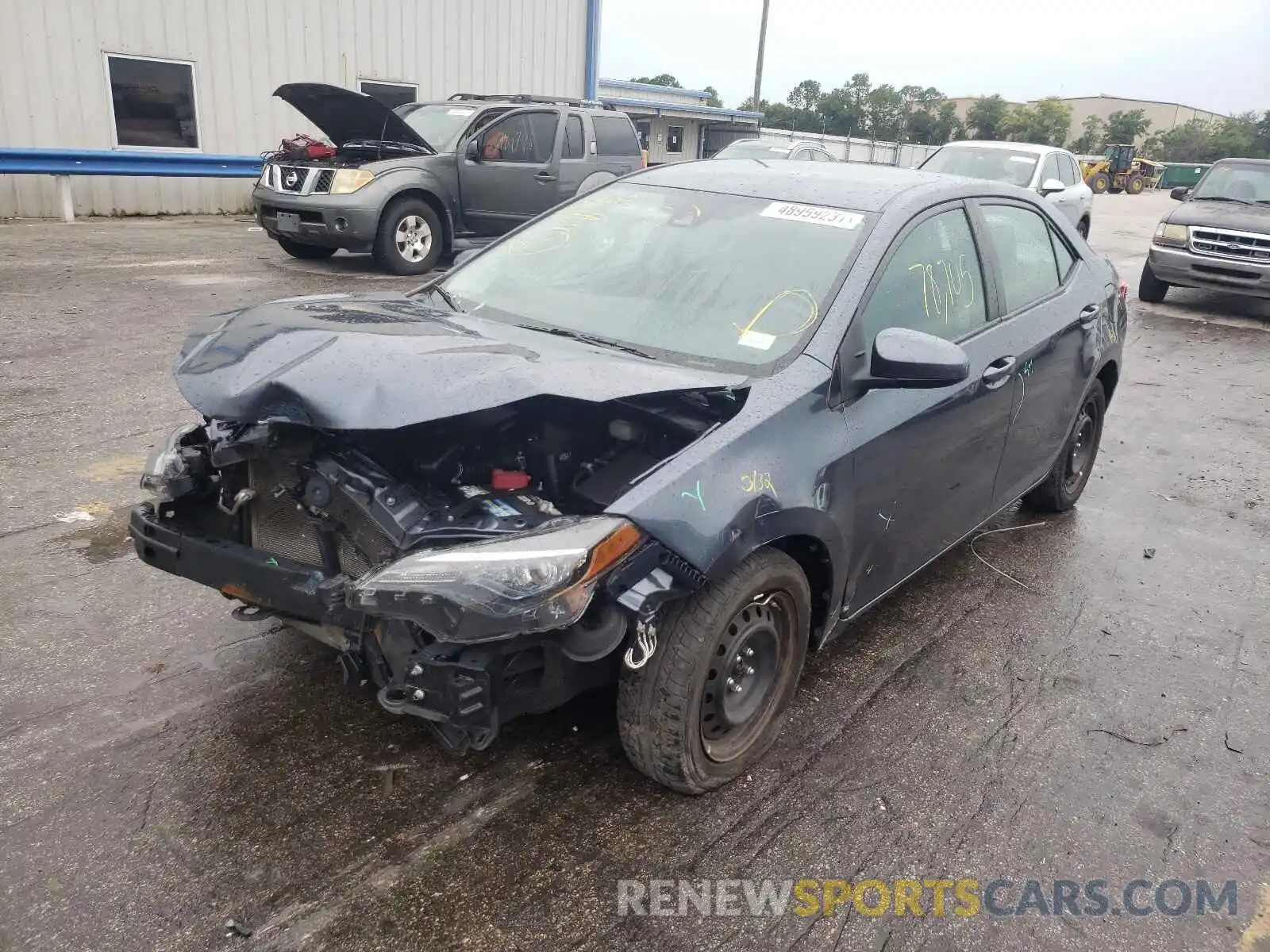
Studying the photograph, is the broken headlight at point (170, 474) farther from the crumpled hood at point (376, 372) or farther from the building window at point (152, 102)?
the building window at point (152, 102)

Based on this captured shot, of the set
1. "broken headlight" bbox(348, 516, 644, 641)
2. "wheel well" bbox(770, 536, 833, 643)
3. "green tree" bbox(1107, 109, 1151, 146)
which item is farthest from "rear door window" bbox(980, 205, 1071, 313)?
"green tree" bbox(1107, 109, 1151, 146)

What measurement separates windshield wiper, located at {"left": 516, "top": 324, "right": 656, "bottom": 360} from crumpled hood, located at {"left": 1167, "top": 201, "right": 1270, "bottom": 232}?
1107 cm

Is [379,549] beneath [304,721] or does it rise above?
above

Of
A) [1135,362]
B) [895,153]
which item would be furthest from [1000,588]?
[895,153]

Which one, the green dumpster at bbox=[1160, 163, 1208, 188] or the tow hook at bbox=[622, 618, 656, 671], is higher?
the green dumpster at bbox=[1160, 163, 1208, 188]

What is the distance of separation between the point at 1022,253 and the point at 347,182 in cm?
815

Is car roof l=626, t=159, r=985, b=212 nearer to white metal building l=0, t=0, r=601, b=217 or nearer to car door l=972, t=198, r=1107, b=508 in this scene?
car door l=972, t=198, r=1107, b=508

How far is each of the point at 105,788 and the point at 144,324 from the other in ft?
20.8

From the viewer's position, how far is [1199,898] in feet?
8.49

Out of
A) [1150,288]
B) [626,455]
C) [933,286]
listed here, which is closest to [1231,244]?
[1150,288]

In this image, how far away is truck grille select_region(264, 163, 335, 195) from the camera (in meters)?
10.4

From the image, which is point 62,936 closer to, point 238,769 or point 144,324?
point 238,769

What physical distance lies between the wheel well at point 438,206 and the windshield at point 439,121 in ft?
2.07

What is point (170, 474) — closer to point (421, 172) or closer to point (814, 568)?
point (814, 568)
